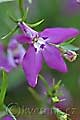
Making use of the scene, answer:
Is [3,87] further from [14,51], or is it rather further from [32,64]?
[14,51]

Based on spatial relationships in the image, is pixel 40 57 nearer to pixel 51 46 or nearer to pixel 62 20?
pixel 51 46

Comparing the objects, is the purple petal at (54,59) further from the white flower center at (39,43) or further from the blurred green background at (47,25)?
the blurred green background at (47,25)

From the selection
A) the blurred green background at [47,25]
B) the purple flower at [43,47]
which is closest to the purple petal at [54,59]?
the purple flower at [43,47]

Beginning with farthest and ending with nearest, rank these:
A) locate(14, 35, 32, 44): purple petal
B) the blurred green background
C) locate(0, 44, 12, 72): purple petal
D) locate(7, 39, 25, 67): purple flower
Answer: the blurred green background → locate(7, 39, 25, 67): purple flower → locate(0, 44, 12, 72): purple petal → locate(14, 35, 32, 44): purple petal

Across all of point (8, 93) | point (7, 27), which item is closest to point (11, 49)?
point (7, 27)

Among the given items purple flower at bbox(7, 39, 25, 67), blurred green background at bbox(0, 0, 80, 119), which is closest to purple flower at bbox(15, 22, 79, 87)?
purple flower at bbox(7, 39, 25, 67)

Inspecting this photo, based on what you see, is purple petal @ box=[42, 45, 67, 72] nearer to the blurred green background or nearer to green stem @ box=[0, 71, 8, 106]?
green stem @ box=[0, 71, 8, 106]

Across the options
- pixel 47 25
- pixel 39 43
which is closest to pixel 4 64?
pixel 39 43
